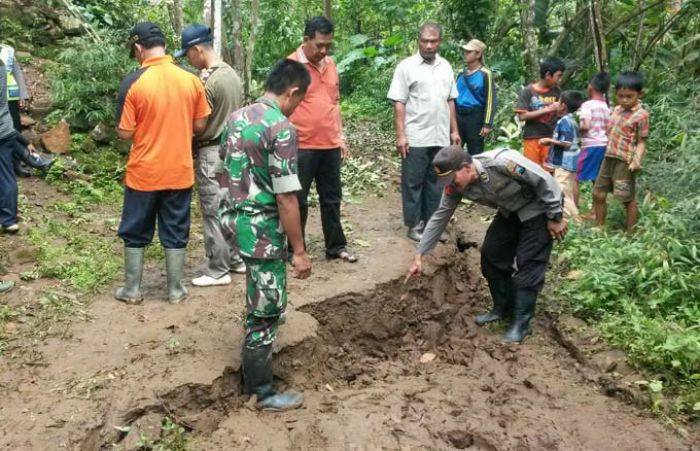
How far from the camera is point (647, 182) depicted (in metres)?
6.57

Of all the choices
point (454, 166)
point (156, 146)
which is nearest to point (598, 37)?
point (454, 166)

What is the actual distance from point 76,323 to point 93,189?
2.85 m

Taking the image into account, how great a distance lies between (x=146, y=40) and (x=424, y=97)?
8.67ft

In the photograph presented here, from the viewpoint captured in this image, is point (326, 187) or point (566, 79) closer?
point (326, 187)

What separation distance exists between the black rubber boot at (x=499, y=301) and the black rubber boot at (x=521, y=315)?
0.19 meters

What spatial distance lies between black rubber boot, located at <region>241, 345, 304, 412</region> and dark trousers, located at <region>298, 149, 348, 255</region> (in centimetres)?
177

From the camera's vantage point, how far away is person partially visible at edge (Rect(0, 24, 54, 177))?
6469 millimetres

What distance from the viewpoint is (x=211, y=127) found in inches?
195

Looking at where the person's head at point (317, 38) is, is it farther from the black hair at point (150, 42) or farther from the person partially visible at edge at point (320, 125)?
the black hair at point (150, 42)

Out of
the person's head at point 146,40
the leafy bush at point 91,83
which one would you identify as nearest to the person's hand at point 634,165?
the person's head at point 146,40

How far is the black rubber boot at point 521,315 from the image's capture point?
486 cm

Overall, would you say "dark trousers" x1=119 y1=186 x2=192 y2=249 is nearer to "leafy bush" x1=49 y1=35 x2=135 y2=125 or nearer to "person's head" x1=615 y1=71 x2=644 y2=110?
"leafy bush" x1=49 y1=35 x2=135 y2=125

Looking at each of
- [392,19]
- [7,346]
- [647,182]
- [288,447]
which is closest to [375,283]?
[288,447]

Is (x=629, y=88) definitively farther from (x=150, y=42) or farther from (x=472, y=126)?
(x=150, y=42)
